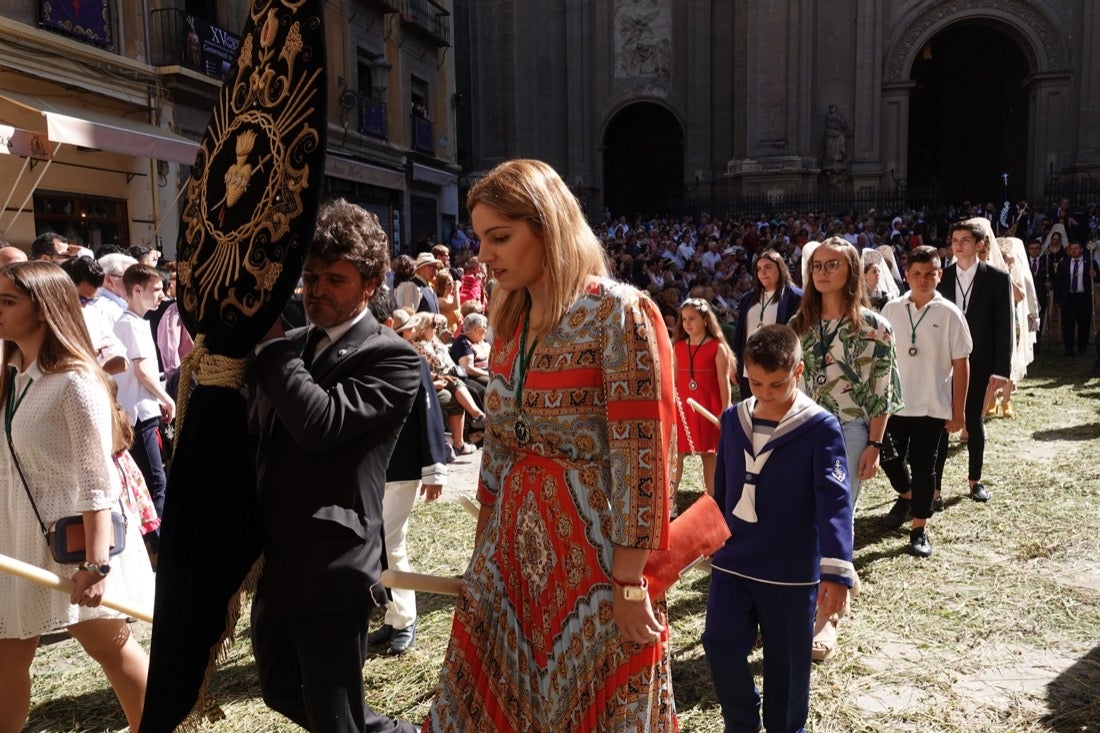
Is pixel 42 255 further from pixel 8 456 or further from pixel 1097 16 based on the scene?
pixel 1097 16

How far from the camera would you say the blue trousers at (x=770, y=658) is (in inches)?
122

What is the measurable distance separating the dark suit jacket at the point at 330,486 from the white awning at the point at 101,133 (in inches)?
327

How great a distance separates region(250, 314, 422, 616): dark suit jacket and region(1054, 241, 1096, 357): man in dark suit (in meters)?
15.7

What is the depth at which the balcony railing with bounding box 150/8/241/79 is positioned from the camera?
15773mm

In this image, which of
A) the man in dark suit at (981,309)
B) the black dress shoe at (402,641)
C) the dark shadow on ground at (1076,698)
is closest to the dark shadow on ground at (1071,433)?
the man in dark suit at (981,309)

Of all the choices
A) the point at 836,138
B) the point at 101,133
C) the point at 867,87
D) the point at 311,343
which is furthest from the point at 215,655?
the point at 867,87

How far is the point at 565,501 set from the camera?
2.27 meters

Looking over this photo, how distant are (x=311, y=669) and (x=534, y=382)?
Result: 1.11 meters

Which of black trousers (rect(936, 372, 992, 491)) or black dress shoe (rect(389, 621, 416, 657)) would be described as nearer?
black dress shoe (rect(389, 621, 416, 657))

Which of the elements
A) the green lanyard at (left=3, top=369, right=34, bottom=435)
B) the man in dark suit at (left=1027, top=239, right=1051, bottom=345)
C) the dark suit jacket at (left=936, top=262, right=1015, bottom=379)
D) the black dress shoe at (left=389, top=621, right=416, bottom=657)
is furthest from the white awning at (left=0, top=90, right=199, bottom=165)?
the man in dark suit at (left=1027, top=239, right=1051, bottom=345)

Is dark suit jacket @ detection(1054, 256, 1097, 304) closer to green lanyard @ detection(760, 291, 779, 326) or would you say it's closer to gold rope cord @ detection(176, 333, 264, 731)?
green lanyard @ detection(760, 291, 779, 326)

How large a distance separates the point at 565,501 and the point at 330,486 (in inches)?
27.9

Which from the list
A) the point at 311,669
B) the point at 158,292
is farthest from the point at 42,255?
the point at 311,669

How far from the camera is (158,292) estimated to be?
6.29 meters
